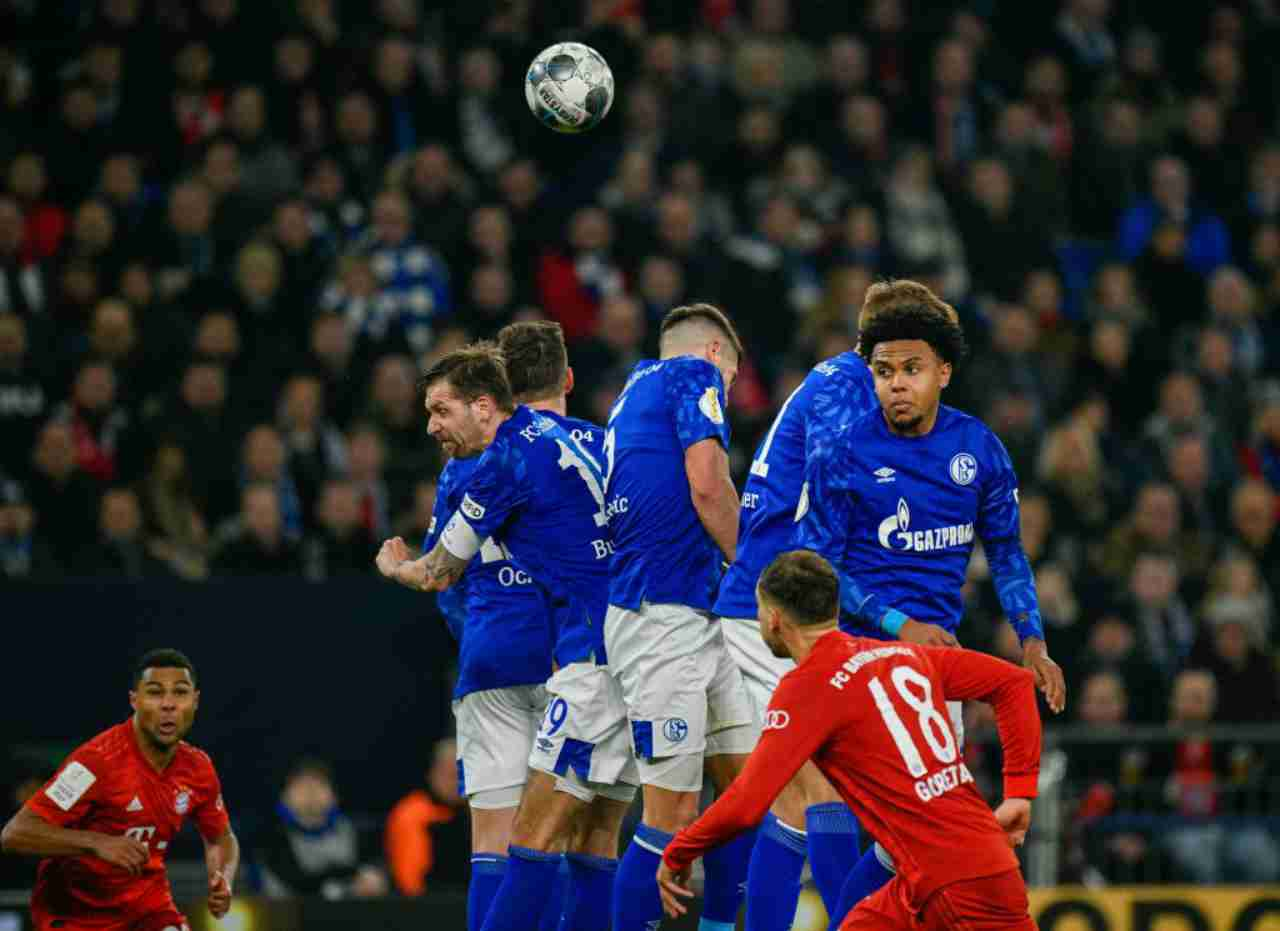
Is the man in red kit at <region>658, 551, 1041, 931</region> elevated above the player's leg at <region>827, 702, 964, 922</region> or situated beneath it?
elevated above

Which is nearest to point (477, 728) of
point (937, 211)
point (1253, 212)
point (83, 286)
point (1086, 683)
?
point (1086, 683)

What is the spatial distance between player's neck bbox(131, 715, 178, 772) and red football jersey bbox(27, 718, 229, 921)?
0.02 meters

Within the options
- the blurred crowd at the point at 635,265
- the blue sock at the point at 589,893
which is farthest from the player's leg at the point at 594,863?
the blurred crowd at the point at 635,265

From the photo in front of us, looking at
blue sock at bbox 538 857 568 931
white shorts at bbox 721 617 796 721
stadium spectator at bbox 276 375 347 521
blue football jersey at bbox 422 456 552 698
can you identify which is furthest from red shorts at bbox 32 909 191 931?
stadium spectator at bbox 276 375 347 521

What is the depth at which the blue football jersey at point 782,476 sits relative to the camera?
24.9 feet

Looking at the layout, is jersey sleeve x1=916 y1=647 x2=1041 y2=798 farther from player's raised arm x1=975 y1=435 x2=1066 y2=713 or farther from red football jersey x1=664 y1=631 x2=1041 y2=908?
player's raised arm x1=975 y1=435 x2=1066 y2=713

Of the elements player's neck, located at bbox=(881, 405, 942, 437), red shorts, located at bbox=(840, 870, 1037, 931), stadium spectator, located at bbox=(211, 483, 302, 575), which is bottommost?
red shorts, located at bbox=(840, 870, 1037, 931)

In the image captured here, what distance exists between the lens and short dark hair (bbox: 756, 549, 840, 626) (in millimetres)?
6508

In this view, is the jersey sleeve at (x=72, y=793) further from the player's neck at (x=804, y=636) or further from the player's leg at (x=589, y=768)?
the player's neck at (x=804, y=636)

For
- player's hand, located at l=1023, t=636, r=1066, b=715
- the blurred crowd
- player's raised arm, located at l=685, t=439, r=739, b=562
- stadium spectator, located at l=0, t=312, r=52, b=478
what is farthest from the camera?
the blurred crowd

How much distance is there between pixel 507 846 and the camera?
8094 millimetres

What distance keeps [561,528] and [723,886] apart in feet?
4.72

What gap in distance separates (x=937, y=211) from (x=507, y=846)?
8.72m

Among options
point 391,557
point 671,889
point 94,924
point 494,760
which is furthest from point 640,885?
point 94,924
